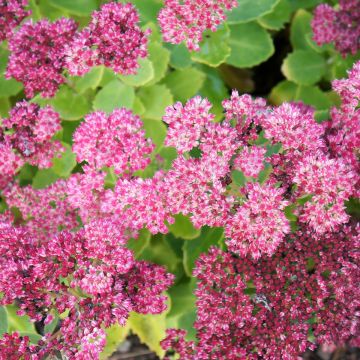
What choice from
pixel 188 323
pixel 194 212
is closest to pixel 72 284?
pixel 194 212

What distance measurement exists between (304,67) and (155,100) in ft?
3.08

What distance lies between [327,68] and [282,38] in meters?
0.70

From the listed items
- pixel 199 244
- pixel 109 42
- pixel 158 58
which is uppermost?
pixel 158 58

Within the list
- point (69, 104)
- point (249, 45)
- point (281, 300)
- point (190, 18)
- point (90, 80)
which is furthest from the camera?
point (249, 45)

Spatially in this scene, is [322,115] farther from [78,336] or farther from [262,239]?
[78,336]

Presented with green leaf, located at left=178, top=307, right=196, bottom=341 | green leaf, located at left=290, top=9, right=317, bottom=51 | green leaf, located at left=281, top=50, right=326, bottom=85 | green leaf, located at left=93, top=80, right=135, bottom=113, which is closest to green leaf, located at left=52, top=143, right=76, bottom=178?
green leaf, located at left=93, top=80, right=135, bottom=113

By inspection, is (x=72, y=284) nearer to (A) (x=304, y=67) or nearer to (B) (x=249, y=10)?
(B) (x=249, y=10)

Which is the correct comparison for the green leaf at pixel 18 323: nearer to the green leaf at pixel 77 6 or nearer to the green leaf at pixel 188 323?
the green leaf at pixel 188 323

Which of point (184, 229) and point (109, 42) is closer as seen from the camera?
point (109, 42)

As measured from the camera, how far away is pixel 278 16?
325 cm

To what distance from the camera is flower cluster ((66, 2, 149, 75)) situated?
2.27 m

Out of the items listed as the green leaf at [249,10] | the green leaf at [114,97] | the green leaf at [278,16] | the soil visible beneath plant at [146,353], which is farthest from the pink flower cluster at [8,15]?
the soil visible beneath plant at [146,353]

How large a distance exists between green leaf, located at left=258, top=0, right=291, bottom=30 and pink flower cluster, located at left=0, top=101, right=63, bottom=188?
141 cm

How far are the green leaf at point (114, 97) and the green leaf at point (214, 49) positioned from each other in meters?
0.35
